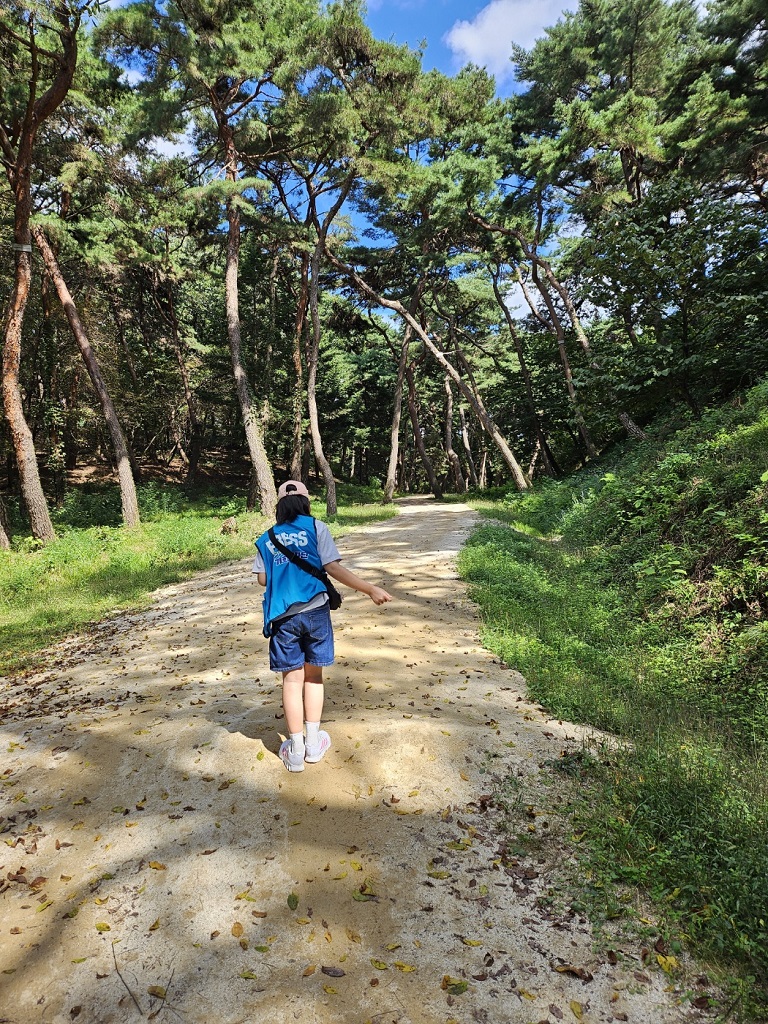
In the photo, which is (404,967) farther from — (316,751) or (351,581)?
(351,581)

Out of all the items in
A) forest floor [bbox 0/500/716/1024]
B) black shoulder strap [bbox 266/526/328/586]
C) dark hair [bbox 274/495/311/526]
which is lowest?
forest floor [bbox 0/500/716/1024]

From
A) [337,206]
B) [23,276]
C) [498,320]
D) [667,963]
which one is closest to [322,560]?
[667,963]

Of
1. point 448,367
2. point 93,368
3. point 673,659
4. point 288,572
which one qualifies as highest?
point 448,367

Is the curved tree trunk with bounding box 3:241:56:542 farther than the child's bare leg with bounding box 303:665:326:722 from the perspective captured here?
Yes

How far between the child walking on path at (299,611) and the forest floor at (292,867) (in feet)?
0.94

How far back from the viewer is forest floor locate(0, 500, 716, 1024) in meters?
2.10

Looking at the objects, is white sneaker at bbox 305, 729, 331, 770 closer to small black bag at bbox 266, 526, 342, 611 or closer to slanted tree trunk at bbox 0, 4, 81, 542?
small black bag at bbox 266, 526, 342, 611

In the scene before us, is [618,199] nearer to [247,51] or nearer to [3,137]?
[247,51]

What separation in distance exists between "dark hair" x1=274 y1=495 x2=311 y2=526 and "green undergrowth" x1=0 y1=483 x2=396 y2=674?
4895 mm

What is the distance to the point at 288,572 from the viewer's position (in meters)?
3.42

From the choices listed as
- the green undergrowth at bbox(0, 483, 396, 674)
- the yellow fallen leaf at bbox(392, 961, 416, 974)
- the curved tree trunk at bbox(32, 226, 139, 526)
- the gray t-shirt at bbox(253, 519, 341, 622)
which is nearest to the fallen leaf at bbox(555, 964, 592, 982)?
the yellow fallen leaf at bbox(392, 961, 416, 974)

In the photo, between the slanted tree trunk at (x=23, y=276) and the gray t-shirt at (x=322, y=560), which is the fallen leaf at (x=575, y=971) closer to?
the gray t-shirt at (x=322, y=560)

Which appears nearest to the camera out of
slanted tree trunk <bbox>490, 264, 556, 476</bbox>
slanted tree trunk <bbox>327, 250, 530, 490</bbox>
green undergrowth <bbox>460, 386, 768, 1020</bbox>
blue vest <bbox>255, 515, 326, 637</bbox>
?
green undergrowth <bbox>460, 386, 768, 1020</bbox>

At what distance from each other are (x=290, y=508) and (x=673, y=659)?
177 inches
